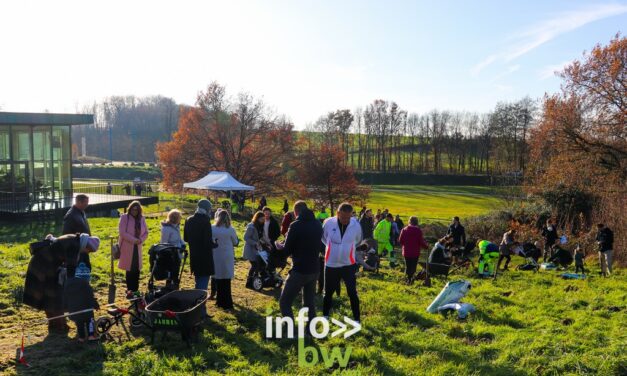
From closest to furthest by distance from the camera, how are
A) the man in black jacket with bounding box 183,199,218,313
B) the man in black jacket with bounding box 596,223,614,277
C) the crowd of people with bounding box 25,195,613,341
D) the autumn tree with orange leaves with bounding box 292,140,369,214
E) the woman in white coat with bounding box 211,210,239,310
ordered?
the crowd of people with bounding box 25,195,613,341 → the man in black jacket with bounding box 183,199,218,313 → the woman in white coat with bounding box 211,210,239,310 → the man in black jacket with bounding box 596,223,614,277 → the autumn tree with orange leaves with bounding box 292,140,369,214

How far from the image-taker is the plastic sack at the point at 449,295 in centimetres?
815

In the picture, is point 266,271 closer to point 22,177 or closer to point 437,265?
point 437,265

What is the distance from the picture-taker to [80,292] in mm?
6055

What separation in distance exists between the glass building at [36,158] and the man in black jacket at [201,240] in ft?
51.9

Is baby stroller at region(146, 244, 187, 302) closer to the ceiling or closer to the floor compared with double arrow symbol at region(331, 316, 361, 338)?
closer to the ceiling

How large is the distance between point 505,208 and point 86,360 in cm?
2625

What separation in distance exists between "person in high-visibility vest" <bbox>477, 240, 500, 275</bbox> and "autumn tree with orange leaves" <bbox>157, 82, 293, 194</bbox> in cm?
2327

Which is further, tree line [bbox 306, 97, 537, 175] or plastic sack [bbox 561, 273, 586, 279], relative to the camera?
tree line [bbox 306, 97, 537, 175]

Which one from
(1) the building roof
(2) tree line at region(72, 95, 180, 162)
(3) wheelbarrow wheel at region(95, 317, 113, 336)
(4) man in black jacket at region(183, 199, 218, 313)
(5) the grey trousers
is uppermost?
(2) tree line at region(72, 95, 180, 162)

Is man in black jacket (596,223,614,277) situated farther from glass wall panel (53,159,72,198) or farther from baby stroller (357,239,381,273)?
glass wall panel (53,159,72,198)

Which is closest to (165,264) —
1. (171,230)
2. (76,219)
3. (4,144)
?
(171,230)

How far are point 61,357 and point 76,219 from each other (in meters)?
2.11

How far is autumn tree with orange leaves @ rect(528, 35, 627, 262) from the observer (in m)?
24.7

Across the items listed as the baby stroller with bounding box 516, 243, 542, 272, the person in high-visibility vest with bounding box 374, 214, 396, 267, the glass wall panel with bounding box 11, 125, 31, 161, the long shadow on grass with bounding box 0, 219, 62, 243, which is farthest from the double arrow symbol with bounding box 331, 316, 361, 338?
the glass wall panel with bounding box 11, 125, 31, 161
